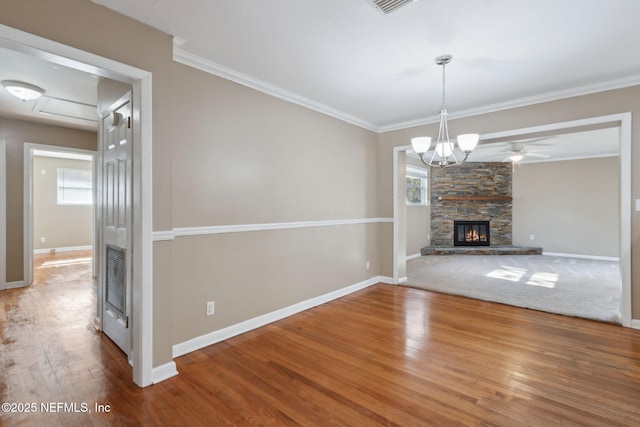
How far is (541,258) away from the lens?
23.6 feet

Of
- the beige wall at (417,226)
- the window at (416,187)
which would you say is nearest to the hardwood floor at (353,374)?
the beige wall at (417,226)

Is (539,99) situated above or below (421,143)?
above

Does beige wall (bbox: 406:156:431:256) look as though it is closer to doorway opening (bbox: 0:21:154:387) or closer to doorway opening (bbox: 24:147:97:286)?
doorway opening (bbox: 0:21:154:387)

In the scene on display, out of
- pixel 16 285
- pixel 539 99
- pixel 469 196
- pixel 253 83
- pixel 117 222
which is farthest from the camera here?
pixel 469 196

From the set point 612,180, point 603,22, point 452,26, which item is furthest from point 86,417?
point 612,180

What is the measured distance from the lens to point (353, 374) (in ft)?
7.36

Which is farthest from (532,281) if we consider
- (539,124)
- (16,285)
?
(16,285)

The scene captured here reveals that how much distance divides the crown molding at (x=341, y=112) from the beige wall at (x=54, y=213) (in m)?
7.64

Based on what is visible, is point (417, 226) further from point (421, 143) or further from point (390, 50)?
point (390, 50)

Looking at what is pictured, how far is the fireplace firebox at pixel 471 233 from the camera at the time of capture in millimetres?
8133

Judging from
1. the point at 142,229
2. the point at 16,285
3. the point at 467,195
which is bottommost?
the point at 16,285

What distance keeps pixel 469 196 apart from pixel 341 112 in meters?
5.40

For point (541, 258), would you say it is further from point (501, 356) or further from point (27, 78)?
point (27, 78)

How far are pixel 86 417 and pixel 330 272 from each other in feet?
9.19
